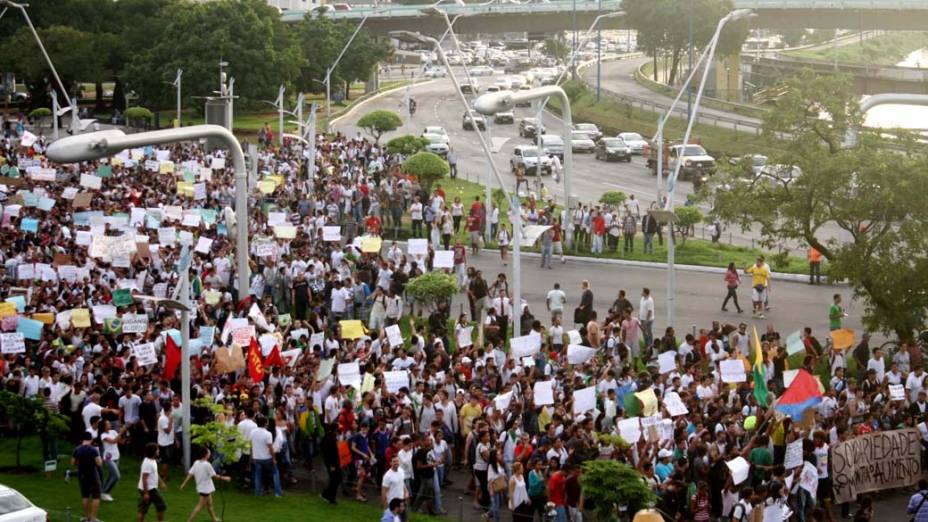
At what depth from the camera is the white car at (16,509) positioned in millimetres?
18125

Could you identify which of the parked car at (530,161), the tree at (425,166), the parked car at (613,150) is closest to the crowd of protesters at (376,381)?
A: the tree at (425,166)

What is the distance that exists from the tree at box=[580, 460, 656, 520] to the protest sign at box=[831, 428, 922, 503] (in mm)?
3939

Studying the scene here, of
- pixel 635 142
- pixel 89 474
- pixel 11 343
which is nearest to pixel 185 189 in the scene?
pixel 11 343

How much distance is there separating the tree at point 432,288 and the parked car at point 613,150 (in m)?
36.7

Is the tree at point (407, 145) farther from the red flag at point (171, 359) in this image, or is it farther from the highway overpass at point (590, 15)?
the highway overpass at point (590, 15)

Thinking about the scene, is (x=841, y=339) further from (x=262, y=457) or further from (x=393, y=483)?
(x=262, y=457)

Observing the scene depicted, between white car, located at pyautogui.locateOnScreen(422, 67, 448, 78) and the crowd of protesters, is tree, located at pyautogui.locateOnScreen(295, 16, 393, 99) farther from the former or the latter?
the crowd of protesters

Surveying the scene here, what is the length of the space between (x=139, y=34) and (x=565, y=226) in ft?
170

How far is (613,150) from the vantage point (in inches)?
2660

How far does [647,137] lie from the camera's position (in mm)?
75375

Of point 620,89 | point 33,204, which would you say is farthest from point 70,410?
point 620,89

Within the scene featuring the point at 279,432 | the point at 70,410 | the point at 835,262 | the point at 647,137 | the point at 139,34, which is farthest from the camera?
the point at 139,34

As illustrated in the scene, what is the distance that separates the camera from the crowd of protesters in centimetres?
2027

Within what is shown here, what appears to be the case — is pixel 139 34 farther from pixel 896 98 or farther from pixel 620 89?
pixel 896 98
